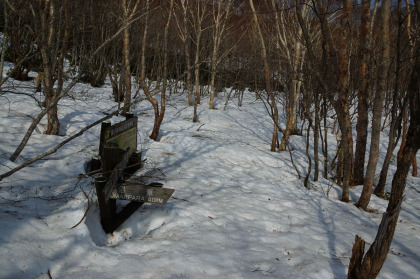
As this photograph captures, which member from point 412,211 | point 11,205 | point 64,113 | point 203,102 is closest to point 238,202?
point 11,205

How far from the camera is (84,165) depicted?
4.89 meters

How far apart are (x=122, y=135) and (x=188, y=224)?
1.84 m

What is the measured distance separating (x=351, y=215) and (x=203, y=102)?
42.6 feet

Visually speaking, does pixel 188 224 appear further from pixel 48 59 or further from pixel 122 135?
pixel 48 59

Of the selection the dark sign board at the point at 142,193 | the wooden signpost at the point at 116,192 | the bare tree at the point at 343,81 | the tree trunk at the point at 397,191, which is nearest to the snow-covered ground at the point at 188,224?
the wooden signpost at the point at 116,192

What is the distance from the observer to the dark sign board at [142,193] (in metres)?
3.28

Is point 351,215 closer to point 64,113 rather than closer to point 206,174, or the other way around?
point 206,174

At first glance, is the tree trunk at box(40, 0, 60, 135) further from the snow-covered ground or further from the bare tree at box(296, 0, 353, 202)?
the bare tree at box(296, 0, 353, 202)

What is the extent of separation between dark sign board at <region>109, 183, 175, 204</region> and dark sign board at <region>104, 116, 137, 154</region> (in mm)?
841

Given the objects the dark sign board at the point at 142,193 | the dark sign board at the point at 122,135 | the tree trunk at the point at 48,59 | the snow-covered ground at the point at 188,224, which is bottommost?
the snow-covered ground at the point at 188,224

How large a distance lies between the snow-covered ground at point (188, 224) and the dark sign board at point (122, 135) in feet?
1.96

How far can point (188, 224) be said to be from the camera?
3.55m

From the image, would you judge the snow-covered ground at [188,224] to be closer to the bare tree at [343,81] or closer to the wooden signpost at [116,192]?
the wooden signpost at [116,192]

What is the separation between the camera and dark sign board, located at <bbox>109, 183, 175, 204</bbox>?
10.8ft
